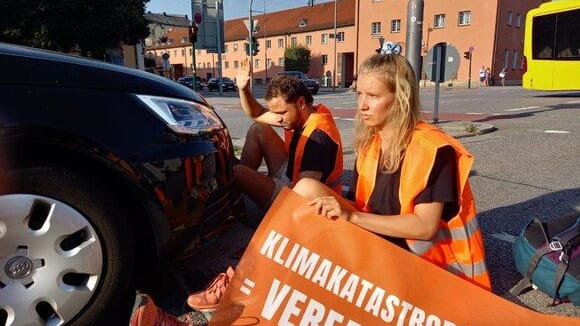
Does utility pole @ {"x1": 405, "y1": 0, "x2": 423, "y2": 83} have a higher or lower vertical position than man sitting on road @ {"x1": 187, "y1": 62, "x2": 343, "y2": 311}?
higher

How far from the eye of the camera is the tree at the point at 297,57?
51.4m

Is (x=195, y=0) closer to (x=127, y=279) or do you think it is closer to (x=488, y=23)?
(x=127, y=279)

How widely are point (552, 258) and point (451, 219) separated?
752mm

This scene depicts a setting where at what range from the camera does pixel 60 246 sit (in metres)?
1.76

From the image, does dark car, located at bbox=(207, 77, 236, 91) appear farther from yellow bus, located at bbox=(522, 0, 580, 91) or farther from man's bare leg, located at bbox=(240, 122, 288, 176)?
man's bare leg, located at bbox=(240, 122, 288, 176)

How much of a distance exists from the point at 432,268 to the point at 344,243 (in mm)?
348

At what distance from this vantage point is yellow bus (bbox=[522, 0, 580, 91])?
13258mm

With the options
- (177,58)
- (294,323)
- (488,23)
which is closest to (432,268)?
(294,323)

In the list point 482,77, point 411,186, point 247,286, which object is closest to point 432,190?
point 411,186

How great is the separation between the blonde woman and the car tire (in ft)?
2.68

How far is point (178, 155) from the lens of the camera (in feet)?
6.44

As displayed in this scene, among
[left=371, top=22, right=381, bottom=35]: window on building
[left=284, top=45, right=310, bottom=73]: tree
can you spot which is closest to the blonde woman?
[left=371, top=22, right=381, bottom=35]: window on building

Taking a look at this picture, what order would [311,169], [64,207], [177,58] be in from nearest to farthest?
[64,207]
[311,169]
[177,58]

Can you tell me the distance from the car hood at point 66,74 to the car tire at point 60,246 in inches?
13.7
